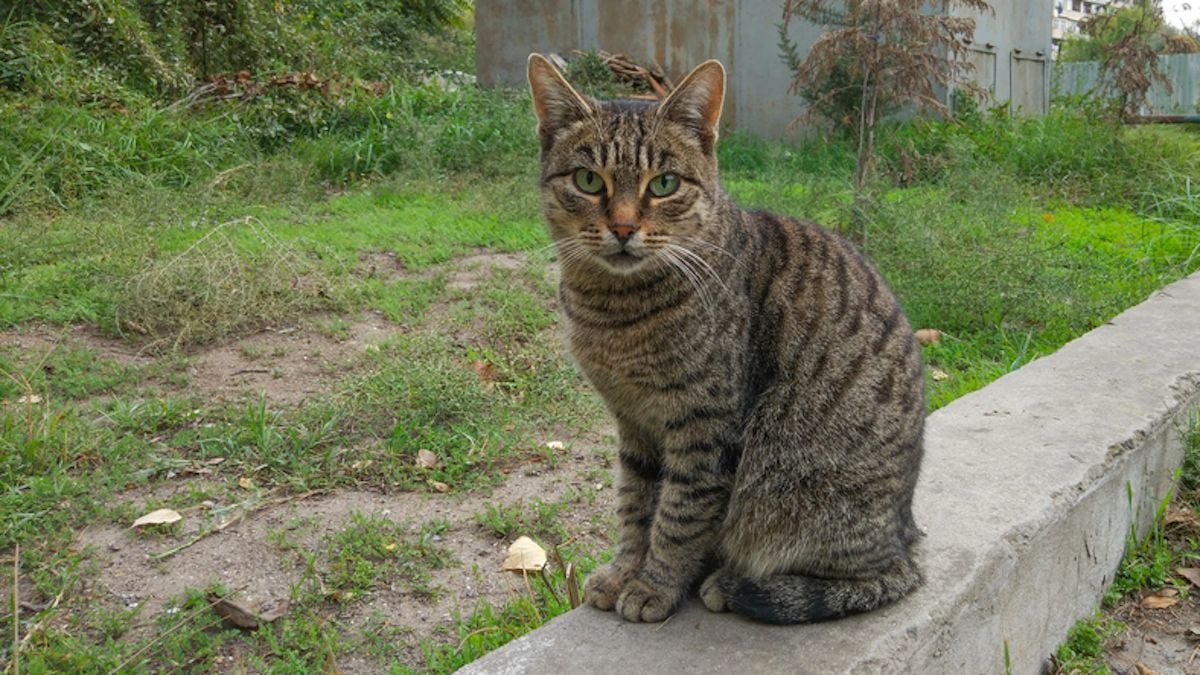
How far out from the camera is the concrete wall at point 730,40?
1127 cm

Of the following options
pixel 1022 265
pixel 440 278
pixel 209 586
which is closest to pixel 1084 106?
pixel 1022 265

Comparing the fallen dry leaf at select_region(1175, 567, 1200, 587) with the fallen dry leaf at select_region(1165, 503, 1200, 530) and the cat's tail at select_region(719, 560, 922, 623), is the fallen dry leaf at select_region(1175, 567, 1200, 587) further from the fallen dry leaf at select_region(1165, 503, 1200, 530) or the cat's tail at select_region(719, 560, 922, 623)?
the cat's tail at select_region(719, 560, 922, 623)

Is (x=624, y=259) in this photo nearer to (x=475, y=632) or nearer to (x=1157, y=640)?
(x=475, y=632)

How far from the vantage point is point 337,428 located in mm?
3799

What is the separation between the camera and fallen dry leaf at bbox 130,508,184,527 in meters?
3.12

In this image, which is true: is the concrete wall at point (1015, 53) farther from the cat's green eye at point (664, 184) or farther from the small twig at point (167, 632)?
the small twig at point (167, 632)

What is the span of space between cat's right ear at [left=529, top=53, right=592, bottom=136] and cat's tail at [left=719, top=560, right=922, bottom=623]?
4.17ft

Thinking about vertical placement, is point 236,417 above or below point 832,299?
below

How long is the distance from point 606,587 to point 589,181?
3.32 ft

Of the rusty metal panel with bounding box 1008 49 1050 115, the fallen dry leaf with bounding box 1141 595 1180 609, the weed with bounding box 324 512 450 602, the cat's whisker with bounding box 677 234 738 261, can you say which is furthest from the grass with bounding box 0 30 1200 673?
the rusty metal panel with bounding box 1008 49 1050 115

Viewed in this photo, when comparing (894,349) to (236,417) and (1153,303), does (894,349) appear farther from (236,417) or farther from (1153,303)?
(1153,303)

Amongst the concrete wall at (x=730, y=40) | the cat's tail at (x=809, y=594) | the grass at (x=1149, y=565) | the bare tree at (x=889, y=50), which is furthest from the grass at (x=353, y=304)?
the concrete wall at (x=730, y=40)

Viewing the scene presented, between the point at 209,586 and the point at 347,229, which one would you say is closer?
the point at 209,586

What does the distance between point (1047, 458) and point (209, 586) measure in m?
2.56
